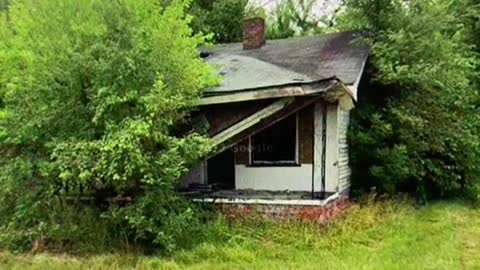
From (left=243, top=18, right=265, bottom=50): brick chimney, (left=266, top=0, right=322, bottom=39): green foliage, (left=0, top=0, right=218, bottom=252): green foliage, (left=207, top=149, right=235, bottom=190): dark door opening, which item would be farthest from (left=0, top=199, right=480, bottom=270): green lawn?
(left=266, top=0, right=322, bottom=39): green foliage

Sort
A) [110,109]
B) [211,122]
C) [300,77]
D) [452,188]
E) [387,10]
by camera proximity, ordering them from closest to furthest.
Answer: [110,109], [300,77], [211,122], [452,188], [387,10]

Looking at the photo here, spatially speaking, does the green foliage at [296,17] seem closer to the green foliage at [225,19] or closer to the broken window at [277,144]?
the green foliage at [225,19]

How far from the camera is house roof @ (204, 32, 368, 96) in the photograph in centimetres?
1025

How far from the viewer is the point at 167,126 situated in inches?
338

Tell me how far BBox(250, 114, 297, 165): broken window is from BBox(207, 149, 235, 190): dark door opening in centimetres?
91

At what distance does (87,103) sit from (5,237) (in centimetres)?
270

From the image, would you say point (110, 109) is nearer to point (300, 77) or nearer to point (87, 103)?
point (87, 103)

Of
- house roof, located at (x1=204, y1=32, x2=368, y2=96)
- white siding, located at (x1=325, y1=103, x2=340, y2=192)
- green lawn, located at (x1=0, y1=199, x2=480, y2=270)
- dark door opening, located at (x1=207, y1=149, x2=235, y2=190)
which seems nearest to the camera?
green lawn, located at (x1=0, y1=199, x2=480, y2=270)

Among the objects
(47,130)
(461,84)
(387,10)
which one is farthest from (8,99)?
(461,84)

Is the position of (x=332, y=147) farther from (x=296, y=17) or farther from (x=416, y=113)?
(x=296, y=17)

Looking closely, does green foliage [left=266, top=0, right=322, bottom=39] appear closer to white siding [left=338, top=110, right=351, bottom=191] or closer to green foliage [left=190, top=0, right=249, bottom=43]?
green foliage [left=190, top=0, right=249, bottom=43]

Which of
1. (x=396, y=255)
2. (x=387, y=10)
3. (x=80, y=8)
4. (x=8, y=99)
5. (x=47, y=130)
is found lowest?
(x=396, y=255)

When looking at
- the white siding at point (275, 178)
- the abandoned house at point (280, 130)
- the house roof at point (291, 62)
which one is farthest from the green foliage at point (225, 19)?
the white siding at point (275, 178)

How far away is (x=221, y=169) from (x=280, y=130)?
2.00m
